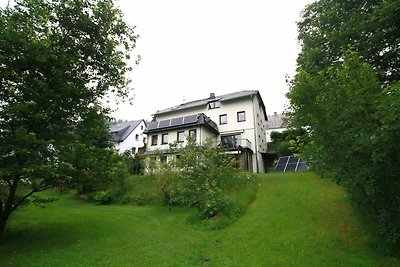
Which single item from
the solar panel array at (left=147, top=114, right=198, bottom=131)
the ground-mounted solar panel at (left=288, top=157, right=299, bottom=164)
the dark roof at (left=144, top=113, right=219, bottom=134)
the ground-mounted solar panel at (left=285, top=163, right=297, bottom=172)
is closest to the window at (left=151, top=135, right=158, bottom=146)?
the dark roof at (left=144, top=113, right=219, bottom=134)

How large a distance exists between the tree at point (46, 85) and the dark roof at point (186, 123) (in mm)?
14896

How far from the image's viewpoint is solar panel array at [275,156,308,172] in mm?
25328

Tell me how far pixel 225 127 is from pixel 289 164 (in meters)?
8.08

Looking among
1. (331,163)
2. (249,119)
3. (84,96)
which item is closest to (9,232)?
(84,96)

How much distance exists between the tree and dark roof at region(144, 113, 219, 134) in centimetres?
1490

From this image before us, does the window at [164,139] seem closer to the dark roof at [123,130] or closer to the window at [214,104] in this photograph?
the window at [214,104]

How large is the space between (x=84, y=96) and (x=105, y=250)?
21.8 feet

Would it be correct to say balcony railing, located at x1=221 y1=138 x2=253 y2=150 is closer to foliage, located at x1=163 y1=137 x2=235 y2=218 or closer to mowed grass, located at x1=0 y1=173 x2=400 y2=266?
foliage, located at x1=163 y1=137 x2=235 y2=218

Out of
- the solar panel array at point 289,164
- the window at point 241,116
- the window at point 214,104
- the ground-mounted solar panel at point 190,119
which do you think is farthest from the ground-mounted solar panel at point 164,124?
the solar panel array at point 289,164

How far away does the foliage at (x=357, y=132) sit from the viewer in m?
6.15

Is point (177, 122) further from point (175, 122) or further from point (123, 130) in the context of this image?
point (123, 130)

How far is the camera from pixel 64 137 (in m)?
10.7

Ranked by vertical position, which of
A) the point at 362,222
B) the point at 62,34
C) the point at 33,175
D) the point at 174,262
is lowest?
the point at 174,262

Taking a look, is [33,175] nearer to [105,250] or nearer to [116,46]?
[105,250]
